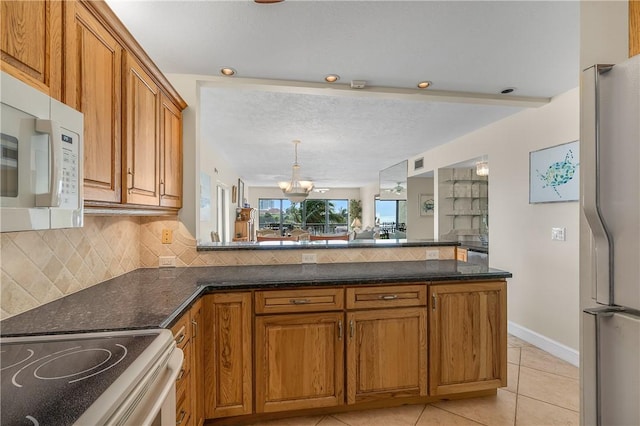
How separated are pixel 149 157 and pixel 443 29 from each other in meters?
1.93

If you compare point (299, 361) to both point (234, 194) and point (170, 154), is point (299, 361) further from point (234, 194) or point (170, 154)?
point (234, 194)

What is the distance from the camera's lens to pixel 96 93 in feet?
4.38

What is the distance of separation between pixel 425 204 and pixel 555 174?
150 inches

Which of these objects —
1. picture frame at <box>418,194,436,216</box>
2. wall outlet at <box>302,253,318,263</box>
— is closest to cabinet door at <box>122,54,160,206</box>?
wall outlet at <box>302,253,318,263</box>

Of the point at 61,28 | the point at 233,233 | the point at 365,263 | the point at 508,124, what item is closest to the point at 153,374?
the point at 61,28

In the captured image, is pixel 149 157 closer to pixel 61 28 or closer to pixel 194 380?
pixel 61 28

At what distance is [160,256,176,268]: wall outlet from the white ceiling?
144cm

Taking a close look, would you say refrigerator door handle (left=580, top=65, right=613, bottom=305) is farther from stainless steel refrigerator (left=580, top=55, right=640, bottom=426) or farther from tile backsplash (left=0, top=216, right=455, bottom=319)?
tile backsplash (left=0, top=216, right=455, bottom=319)

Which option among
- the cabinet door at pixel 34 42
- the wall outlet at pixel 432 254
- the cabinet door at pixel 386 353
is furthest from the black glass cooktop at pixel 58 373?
the wall outlet at pixel 432 254

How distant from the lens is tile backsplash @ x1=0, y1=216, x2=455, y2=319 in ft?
4.35

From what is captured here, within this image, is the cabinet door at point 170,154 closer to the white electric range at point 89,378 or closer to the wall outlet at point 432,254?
the white electric range at point 89,378

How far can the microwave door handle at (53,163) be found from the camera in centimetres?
85

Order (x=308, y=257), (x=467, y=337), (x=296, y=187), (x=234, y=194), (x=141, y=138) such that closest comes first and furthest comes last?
(x=141, y=138) < (x=467, y=337) < (x=308, y=257) < (x=296, y=187) < (x=234, y=194)

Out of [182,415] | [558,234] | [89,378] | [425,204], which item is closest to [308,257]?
[182,415]
